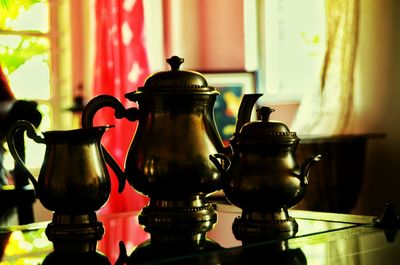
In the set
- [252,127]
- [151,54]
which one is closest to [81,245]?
[252,127]

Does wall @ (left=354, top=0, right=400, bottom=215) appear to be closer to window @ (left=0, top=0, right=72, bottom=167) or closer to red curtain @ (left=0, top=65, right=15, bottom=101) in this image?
window @ (left=0, top=0, right=72, bottom=167)

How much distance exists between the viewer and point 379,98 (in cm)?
373

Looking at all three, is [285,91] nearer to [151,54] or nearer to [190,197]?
[151,54]

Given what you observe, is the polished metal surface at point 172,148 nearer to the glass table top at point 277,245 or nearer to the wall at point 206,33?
the glass table top at point 277,245

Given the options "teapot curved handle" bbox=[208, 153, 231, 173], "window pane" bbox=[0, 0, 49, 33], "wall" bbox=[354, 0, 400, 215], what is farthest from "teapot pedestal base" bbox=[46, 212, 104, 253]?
"window pane" bbox=[0, 0, 49, 33]

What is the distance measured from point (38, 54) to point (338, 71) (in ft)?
5.61

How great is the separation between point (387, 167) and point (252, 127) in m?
2.76

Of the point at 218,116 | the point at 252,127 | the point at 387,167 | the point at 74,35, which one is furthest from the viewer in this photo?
the point at 218,116

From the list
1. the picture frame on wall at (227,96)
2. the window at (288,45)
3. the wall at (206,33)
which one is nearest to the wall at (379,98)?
the window at (288,45)

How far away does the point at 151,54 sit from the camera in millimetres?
4566

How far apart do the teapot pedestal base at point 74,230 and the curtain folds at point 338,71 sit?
285 centimetres

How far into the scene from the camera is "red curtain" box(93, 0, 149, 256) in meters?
4.14

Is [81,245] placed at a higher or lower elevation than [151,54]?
lower

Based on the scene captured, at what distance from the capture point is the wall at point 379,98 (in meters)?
3.66
